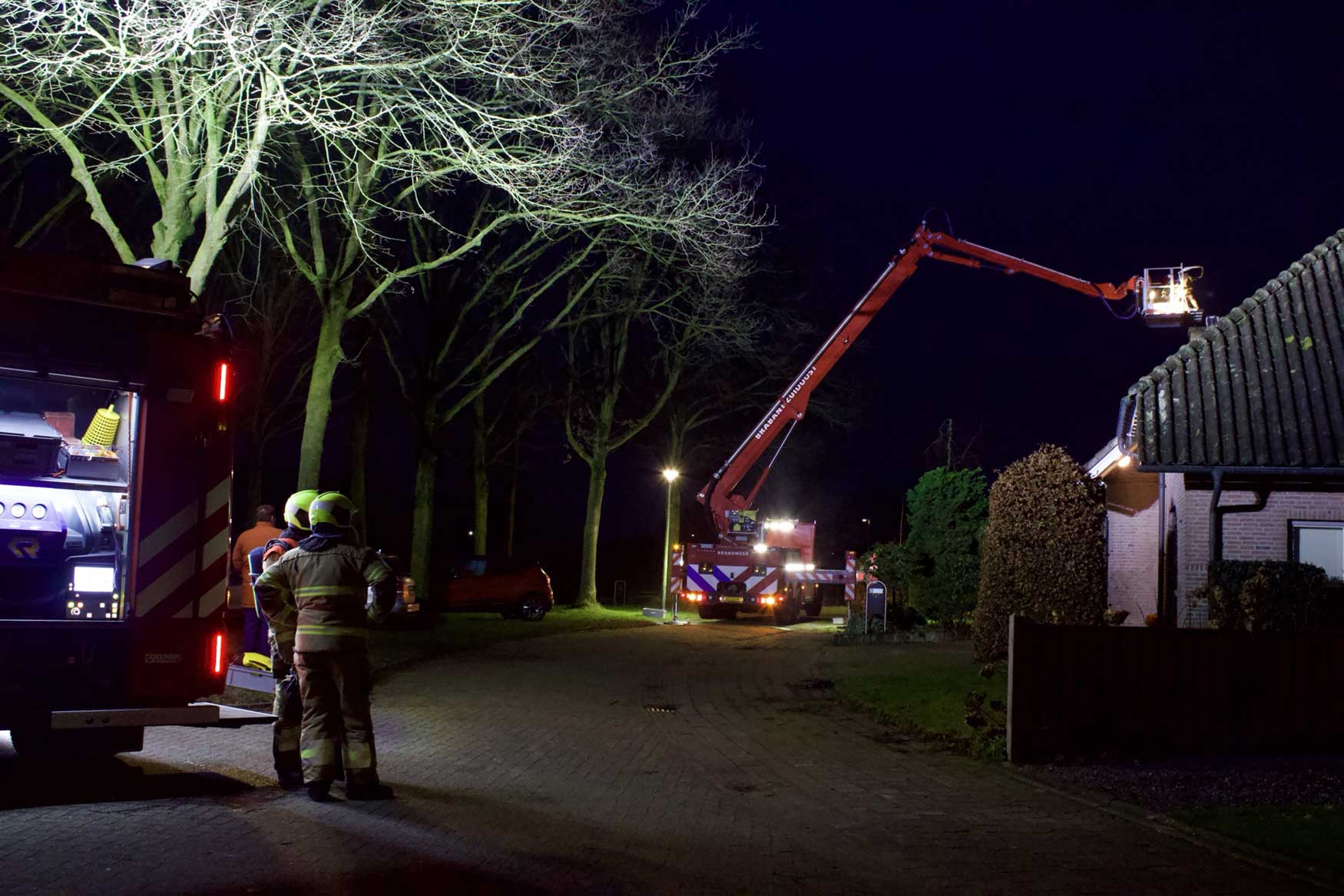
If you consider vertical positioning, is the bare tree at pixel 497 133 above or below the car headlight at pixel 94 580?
above

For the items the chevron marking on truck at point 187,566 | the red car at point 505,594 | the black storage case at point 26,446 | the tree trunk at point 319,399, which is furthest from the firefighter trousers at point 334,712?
the red car at point 505,594

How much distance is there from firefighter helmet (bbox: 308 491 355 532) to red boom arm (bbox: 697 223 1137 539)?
59.5 feet

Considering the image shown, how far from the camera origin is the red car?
1083 inches

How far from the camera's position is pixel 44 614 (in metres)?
6.98

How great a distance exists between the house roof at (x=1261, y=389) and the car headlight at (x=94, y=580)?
467 inches

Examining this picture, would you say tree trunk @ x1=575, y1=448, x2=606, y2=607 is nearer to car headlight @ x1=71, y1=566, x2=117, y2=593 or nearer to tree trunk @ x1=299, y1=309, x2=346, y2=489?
tree trunk @ x1=299, y1=309, x2=346, y2=489

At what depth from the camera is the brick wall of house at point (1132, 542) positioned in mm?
20172

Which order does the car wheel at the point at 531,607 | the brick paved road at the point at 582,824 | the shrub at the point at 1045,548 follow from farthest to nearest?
the car wheel at the point at 531,607 < the shrub at the point at 1045,548 < the brick paved road at the point at 582,824

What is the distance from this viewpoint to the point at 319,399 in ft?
57.4

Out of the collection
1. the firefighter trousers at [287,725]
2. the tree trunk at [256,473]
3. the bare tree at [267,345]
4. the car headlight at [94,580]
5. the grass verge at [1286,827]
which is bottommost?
the grass verge at [1286,827]

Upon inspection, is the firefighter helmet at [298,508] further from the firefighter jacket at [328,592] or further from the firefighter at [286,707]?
the firefighter jacket at [328,592]

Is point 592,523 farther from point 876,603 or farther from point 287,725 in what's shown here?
point 287,725

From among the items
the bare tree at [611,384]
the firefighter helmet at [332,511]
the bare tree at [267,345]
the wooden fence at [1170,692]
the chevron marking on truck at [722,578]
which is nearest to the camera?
the firefighter helmet at [332,511]

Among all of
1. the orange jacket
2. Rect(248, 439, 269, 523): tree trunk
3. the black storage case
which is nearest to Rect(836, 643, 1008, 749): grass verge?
the orange jacket
